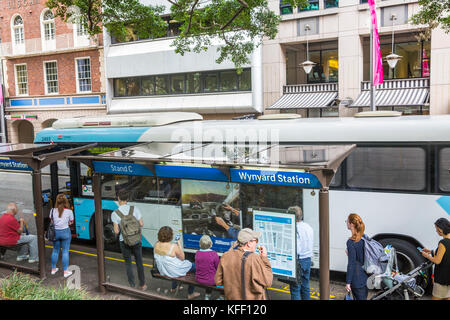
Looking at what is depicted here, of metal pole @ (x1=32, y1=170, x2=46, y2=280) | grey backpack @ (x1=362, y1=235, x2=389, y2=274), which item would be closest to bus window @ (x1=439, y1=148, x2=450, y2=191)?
grey backpack @ (x1=362, y1=235, x2=389, y2=274)

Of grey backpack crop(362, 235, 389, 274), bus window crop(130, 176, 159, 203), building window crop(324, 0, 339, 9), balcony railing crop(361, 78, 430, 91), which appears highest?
building window crop(324, 0, 339, 9)

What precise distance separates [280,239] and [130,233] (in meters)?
2.88

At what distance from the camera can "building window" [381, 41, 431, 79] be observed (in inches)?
808

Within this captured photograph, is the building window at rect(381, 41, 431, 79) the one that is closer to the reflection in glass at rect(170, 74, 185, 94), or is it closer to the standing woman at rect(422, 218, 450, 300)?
the reflection in glass at rect(170, 74, 185, 94)

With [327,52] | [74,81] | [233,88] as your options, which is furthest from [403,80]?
A: [74,81]

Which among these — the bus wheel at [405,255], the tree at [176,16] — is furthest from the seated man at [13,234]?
the bus wheel at [405,255]

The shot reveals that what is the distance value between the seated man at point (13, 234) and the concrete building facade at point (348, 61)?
49.8 ft

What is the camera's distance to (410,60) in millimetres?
21203

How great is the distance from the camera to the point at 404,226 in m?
7.48

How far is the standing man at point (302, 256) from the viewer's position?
6.50 m

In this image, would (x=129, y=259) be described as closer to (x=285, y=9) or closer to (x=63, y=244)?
(x=63, y=244)

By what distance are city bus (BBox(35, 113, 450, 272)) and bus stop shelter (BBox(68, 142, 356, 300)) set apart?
0.60 metres

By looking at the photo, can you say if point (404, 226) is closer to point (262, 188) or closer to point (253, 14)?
point (262, 188)

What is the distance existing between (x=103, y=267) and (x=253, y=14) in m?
11.8
